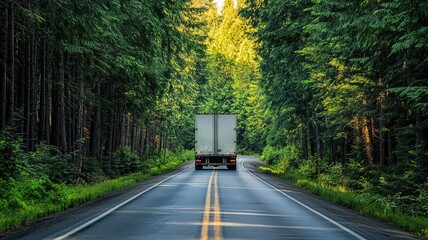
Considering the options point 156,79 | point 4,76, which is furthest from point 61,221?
point 156,79

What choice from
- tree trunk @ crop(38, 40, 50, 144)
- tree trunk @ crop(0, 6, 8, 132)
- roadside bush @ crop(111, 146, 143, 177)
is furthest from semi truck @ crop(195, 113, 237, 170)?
tree trunk @ crop(0, 6, 8, 132)

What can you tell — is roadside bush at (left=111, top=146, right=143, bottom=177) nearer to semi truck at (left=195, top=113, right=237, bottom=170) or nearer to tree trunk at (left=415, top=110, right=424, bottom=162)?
semi truck at (left=195, top=113, right=237, bottom=170)

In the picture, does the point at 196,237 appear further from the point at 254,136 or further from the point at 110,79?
the point at 254,136

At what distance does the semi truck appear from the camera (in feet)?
132

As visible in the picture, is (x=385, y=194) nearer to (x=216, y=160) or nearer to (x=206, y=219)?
(x=206, y=219)

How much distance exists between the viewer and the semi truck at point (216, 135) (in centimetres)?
4016

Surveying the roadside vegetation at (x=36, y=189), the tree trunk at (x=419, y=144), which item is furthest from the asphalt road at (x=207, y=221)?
the tree trunk at (x=419, y=144)

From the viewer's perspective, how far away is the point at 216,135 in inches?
1580

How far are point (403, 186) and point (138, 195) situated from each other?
1021cm

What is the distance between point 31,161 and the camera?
18547 mm

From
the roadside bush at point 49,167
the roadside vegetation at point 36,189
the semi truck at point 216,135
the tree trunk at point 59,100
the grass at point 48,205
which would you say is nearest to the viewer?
the grass at point 48,205

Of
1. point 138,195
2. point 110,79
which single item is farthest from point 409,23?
point 110,79

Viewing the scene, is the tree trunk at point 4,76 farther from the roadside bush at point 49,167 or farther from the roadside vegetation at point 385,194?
the roadside vegetation at point 385,194

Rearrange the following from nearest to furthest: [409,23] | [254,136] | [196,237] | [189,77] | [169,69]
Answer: [196,237] → [409,23] → [169,69] → [189,77] → [254,136]
